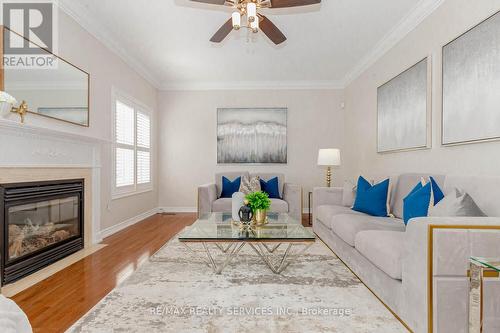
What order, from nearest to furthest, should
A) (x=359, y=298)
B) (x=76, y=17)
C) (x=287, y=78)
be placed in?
1. (x=359, y=298)
2. (x=76, y=17)
3. (x=287, y=78)

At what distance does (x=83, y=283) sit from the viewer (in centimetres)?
269

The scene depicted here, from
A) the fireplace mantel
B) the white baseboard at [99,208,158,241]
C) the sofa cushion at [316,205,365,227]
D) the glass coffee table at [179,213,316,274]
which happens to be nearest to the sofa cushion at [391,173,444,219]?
the sofa cushion at [316,205,365,227]

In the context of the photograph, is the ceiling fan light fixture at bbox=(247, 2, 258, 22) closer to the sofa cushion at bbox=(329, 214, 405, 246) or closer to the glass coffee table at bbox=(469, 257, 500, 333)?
the sofa cushion at bbox=(329, 214, 405, 246)

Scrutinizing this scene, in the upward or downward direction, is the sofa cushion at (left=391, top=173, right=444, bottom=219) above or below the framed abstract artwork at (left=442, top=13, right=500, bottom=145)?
below

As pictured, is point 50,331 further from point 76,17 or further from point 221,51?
point 221,51

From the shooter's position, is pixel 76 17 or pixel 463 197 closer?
pixel 463 197

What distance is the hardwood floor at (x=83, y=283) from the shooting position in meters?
2.10

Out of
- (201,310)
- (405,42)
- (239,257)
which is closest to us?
(201,310)

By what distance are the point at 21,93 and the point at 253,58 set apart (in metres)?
3.44

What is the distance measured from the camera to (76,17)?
362 cm

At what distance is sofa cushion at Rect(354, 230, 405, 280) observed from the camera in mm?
2014

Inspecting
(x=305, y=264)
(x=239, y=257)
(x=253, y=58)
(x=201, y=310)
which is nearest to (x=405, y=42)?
(x=253, y=58)

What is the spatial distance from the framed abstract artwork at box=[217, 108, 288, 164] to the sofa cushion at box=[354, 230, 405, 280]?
4026 millimetres

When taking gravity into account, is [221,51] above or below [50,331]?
above
